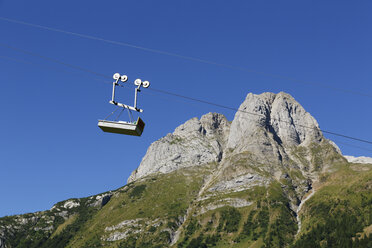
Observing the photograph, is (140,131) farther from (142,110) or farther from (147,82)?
(147,82)

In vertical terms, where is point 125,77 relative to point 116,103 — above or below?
above

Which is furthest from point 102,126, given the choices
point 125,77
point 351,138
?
point 351,138

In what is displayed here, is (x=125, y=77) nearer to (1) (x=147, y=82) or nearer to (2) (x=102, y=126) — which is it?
(1) (x=147, y=82)

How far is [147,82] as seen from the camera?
49.1m

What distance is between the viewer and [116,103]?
47.3m

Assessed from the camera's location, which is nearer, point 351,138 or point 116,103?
point 116,103

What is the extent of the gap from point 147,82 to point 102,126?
720 centimetres

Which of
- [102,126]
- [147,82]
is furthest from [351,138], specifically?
[102,126]

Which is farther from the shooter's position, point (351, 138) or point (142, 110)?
point (351, 138)

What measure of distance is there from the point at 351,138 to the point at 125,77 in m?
28.3

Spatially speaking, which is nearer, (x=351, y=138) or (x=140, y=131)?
(x=140, y=131)

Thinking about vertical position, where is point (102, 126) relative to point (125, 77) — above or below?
below

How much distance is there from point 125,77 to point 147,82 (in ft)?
8.46

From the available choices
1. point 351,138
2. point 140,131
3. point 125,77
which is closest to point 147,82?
point 125,77
